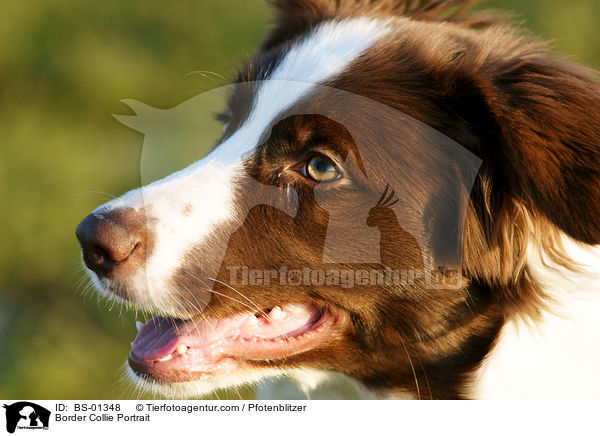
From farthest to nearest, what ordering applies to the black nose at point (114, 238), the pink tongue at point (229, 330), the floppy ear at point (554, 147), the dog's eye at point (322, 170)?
the pink tongue at point (229, 330) → the dog's eye at point (322, 170) → the black nose at point (114, 238) → the floppy ear at point (554, 147)

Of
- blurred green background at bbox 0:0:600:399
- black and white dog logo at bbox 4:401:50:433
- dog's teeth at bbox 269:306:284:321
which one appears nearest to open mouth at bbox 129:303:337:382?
dog's teeth at bbox 269:306:284:321

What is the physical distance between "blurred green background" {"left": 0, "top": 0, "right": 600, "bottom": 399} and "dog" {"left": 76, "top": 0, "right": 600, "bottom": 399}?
44.2 inches

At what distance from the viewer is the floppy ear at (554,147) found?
5.98ft

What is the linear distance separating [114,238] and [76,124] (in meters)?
3.36

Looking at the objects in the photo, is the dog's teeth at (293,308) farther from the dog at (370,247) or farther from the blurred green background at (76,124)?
the blurred green background at (76,124)

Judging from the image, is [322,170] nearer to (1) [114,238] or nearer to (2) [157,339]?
(1) [114,238]

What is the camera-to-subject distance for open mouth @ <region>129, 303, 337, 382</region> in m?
2.23

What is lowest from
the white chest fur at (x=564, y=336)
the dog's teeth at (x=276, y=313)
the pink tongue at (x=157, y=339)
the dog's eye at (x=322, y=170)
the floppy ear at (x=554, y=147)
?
the pink tongue at (x=157, y=339)

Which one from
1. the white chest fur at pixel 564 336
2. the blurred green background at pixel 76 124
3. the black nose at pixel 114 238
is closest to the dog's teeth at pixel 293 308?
the black nose at pixel 114 238

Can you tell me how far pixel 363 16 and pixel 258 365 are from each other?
4.83 ft

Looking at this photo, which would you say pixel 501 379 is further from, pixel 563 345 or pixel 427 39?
pixel 427 39

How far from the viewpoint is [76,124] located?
16.6 ft

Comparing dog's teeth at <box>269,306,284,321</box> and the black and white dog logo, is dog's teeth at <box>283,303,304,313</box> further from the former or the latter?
the black and white dog logo

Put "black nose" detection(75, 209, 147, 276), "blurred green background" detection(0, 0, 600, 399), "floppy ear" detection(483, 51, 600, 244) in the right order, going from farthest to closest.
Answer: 1. "blurred green background" detection(0, 0, 600, 399)
2. "black nose" detection(75, 209, 147, 276)
3. "floppy ear" detection(483, 51, 600, 244)
